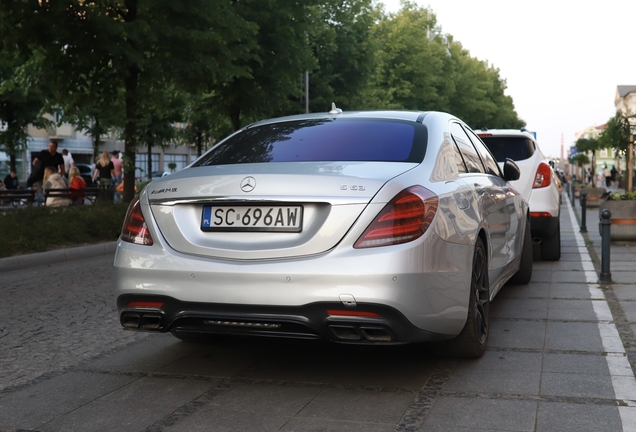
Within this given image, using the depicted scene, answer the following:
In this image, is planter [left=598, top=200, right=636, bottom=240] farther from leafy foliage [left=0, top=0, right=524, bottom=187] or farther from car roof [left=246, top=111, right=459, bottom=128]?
car roof [left=246, top=111, right=459, bottom=128]

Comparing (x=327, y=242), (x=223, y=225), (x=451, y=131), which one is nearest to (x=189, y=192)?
(x=223, y=225)

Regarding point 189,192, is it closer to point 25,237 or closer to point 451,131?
point 451,131

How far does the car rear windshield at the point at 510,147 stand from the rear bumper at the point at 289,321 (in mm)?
6692

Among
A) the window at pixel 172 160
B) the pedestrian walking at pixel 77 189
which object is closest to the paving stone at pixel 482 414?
the pedestrian walking at pixel 77 189

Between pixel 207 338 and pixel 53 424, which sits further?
pixel 207 338

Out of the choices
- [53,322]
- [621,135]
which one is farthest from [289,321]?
[621,135]

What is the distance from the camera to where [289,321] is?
169 inches

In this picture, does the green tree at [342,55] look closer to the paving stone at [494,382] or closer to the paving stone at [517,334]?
the paving stone at [517,334]

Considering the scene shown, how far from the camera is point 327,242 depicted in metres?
4.27

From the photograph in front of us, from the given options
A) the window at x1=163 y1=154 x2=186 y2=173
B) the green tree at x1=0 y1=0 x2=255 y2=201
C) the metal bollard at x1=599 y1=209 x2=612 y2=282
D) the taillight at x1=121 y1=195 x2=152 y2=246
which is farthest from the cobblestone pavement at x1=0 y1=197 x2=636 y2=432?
the window at x1=163 y1=154 x2=186 y2=173

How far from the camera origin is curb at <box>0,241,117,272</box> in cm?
1093

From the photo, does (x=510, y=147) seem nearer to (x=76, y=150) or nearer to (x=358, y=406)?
(x=358, y=406)

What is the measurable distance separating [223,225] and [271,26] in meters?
18.4

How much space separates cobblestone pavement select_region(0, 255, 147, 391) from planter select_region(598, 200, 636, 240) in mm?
7722
